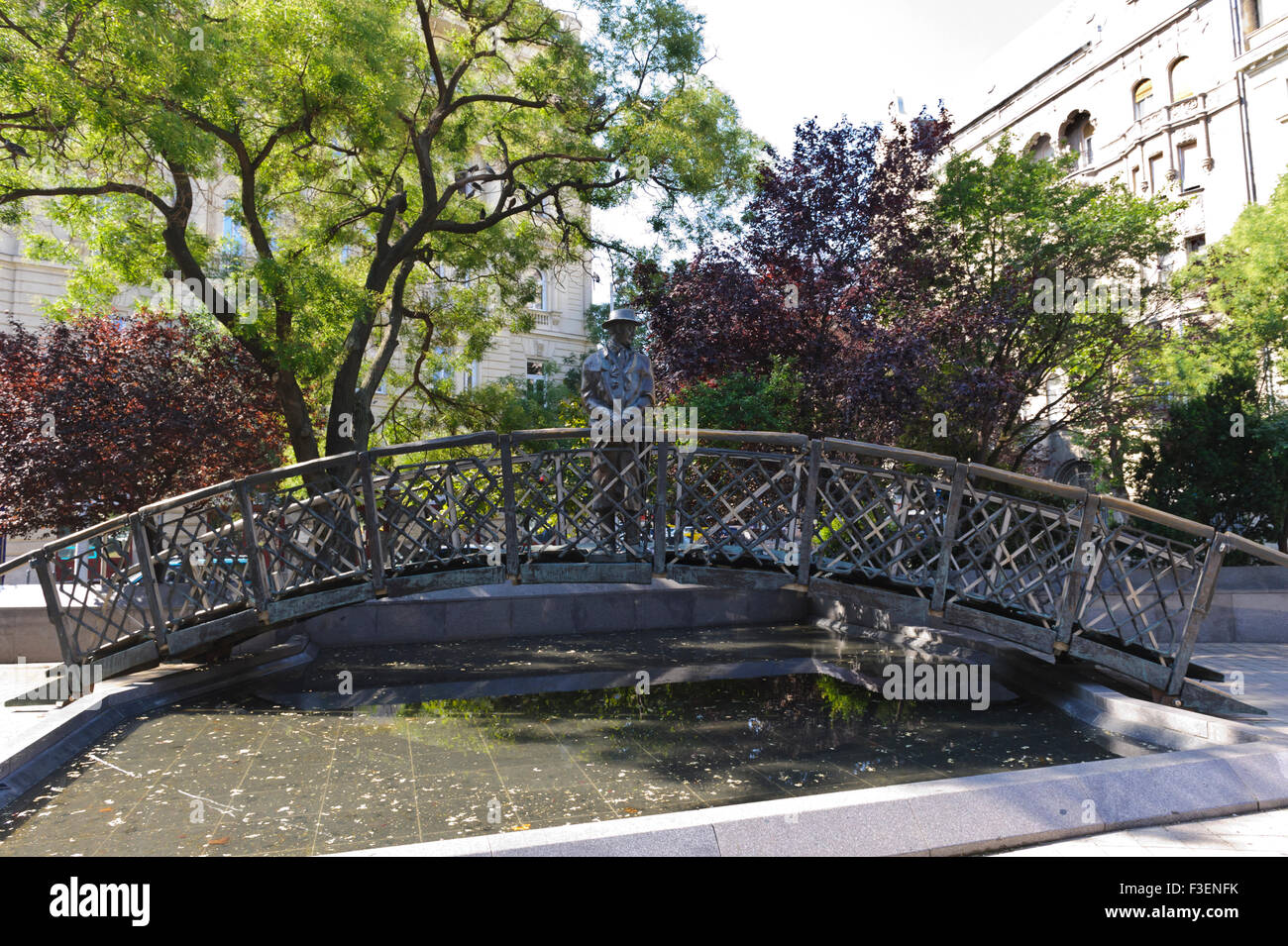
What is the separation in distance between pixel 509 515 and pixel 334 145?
9343mm

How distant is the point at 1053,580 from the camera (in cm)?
735

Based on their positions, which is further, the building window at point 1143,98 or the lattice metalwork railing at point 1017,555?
the building window at point 1143,98

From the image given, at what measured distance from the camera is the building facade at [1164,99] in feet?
95.2

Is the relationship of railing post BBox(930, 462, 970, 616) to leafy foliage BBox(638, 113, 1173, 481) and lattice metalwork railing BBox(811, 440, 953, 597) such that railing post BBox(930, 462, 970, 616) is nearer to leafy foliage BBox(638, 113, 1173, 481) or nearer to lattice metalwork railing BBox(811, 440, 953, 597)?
lattice metalwork railing BBox(811, 440, 953, 597)

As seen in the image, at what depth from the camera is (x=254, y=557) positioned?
7.61 metres

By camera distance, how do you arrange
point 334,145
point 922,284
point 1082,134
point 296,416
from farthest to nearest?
point 1082,134 < point 922,284 < point 334,145 < point 296,416

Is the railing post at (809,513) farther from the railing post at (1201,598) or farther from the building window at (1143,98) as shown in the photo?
the building window at (1143,98)

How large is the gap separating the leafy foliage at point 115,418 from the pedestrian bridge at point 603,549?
299 cm

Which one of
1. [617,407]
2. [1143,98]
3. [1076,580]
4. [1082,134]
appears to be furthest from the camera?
[1082,134]

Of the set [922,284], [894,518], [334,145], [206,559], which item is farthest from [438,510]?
[922,284]

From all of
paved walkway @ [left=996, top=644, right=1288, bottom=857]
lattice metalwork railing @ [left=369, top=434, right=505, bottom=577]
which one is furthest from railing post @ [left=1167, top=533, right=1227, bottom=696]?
Answer: lattice metalwork railing @ [left=369, top=434, right=505, bottom=577]

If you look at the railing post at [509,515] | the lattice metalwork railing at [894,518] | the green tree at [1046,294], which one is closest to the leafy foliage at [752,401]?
the green tree at [1046,294]

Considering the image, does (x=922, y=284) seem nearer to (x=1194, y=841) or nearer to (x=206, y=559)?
(x=1194, y=841)
